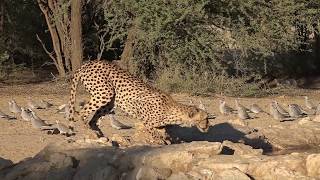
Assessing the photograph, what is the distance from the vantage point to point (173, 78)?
19594 mm

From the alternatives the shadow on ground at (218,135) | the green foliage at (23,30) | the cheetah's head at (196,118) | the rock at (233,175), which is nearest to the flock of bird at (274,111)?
the shadow on ground at (218,135)

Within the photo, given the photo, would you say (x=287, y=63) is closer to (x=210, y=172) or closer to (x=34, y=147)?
(x=34, y=147)

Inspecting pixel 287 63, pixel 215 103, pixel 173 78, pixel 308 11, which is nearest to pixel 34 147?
pixel 215 103

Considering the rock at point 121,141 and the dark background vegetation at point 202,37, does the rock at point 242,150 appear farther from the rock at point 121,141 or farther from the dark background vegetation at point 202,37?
the dark background vegetation at point 202,37

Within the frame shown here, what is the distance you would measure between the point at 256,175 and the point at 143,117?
362cm

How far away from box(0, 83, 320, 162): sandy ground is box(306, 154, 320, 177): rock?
13.5ft

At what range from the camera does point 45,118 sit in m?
14.9

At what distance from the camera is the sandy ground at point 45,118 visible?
1134cm

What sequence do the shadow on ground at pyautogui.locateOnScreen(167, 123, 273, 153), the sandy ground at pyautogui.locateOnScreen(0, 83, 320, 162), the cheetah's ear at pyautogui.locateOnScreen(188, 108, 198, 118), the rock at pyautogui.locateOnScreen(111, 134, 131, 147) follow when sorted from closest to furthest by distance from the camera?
the rock at pyautogui.locateOnScreen(111, 134, 131, 147) → the cheetah's ear at pyautogui.locateOnScreen(188, 108, 198, 118) → the sandy ground at pyautogui.locateOnScreen(0, 83, 320, 162) → the shadow on ground at pyautogui.locateOnScreen(167, 123, 273, 153)

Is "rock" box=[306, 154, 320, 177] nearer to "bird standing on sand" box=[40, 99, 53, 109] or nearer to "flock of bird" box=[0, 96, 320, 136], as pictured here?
"flock of bird" box=[0, 96, 320, 136]

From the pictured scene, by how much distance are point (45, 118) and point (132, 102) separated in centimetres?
411

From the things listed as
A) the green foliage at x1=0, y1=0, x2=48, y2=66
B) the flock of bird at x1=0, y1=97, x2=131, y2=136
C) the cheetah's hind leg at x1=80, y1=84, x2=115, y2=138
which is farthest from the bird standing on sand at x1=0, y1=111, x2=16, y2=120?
the green foliage at x1=0, y1=0, x2=48, y2=66

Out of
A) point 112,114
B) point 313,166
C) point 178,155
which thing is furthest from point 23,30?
Answer: point 313,166

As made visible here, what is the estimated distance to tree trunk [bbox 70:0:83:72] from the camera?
20047 mm
